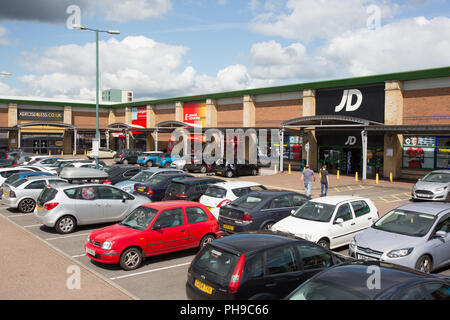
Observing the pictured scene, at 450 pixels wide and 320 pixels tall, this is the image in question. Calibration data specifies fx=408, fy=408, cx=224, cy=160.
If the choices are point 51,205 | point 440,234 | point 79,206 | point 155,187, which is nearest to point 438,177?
point 440,234

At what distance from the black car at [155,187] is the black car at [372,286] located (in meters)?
11.7

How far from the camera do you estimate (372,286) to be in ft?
16.2

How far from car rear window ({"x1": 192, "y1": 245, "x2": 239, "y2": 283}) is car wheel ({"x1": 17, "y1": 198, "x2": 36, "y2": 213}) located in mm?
11853

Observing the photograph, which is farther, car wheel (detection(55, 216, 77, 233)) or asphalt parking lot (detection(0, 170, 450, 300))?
car wheel (detection(55, 216, 77, 233))

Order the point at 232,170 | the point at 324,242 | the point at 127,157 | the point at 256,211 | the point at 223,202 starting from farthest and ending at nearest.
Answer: the point at 127,157
the point at 232,170
the point at 223,202
the point at 256,211
the point at 324,242

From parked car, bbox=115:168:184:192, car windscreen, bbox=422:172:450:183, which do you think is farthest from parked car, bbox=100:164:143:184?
car windscreen, bbox=422:172:450:183

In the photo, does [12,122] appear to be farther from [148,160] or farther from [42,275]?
[42,275]

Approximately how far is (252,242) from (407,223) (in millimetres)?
4981

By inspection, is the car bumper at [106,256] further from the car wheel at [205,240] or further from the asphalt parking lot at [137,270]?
the car wheel at [205,240]

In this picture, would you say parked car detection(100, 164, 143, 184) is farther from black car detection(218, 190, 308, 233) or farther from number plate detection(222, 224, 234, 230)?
number plate detection(222, 224, 234, 230)

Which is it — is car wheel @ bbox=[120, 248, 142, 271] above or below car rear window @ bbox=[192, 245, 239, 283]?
below

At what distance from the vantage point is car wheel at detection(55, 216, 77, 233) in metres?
12.7

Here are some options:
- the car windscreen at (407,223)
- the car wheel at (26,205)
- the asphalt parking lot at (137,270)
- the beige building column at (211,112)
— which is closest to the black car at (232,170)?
the beige building column at (211,112)

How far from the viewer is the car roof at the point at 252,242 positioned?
21.4 ft
